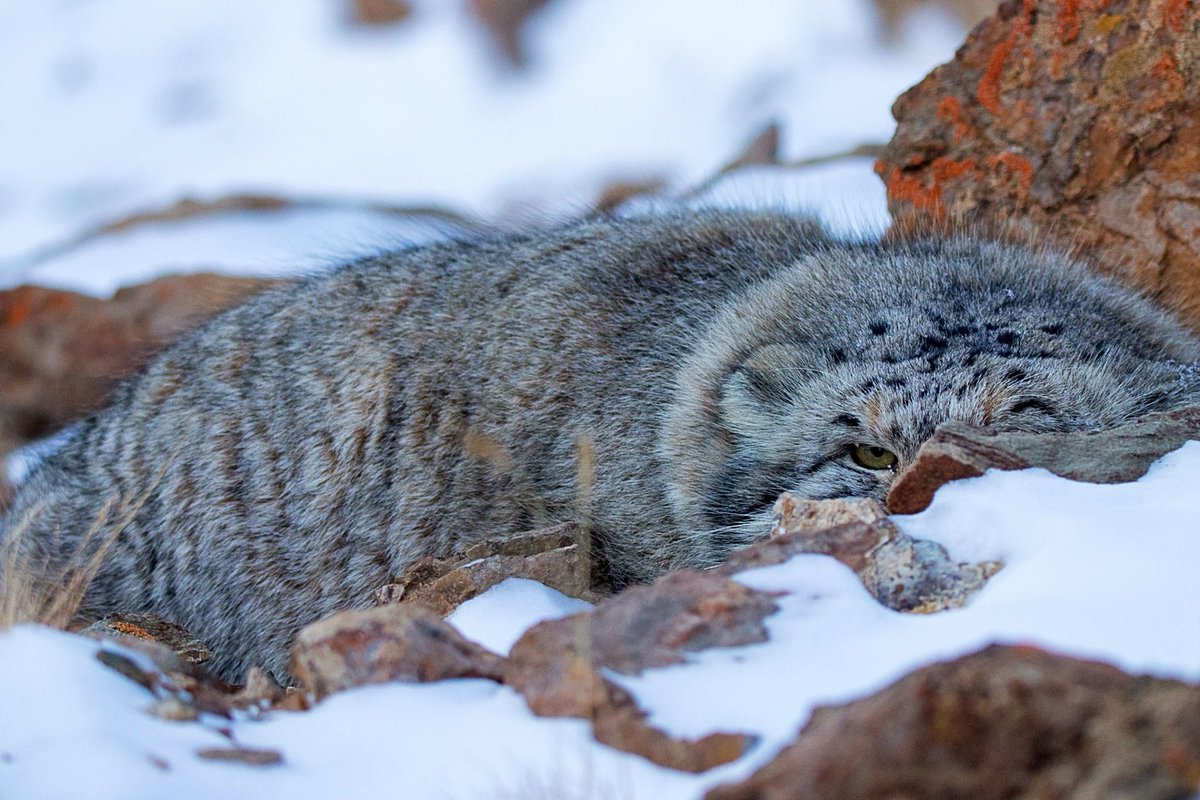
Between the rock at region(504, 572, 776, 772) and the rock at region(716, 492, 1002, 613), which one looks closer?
the rock at region(504, 572, 776, 772)

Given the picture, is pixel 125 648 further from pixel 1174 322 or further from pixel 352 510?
pixel 1174 322

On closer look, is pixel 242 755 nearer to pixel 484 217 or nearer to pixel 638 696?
pixel 638 696

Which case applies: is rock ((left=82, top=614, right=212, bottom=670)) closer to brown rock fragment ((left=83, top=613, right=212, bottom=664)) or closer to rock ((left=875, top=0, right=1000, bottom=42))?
brown rock fragment ((left=83, top=613, right=212, bottom=664))

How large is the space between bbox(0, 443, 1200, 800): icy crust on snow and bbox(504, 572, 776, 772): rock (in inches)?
1.4

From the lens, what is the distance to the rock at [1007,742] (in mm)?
2160

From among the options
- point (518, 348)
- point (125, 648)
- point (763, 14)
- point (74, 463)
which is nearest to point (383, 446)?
point (518, 348)

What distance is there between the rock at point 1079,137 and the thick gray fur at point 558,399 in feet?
2.21

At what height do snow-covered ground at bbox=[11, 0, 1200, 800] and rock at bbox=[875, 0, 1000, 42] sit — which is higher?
rock at bbox=[875, 0, 1000, 42]

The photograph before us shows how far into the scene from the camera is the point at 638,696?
9.18 ft

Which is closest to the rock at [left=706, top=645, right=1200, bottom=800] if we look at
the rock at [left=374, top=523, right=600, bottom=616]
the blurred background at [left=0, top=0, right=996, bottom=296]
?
the rock at [left=374, top=523, right=600, bottom=616]

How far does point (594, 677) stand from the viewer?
2.83 metres

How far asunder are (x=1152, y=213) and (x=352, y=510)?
13.0ft

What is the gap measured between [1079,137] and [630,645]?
165 inches

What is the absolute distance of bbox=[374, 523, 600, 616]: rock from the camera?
4.16 m
